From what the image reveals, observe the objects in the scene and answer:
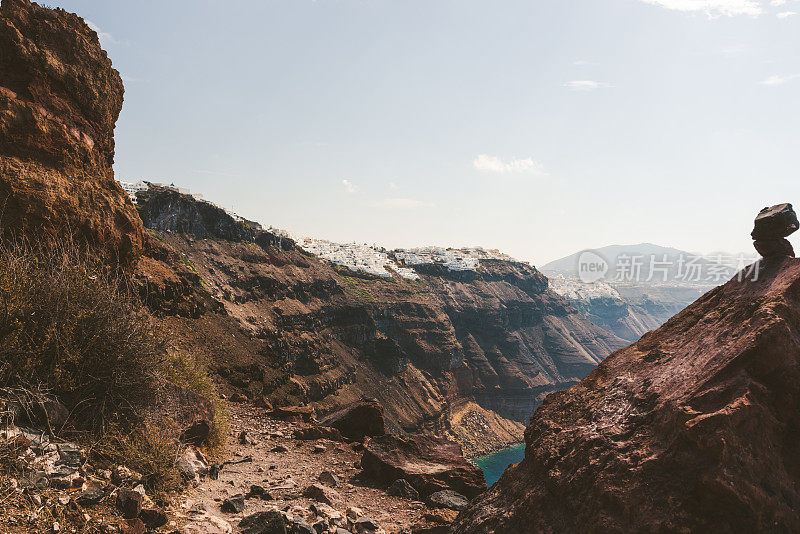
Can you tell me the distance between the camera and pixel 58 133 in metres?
7.69

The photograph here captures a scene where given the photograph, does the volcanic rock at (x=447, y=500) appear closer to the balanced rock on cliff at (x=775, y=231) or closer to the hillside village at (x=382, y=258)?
the balanced rock on cliff at (x=775, y=231)

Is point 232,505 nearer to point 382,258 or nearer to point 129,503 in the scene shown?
point 129,503

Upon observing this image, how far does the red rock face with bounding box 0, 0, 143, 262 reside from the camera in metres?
6.79

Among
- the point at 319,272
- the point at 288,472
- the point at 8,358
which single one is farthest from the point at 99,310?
the point at 319,272

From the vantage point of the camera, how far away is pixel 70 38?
8734 mm

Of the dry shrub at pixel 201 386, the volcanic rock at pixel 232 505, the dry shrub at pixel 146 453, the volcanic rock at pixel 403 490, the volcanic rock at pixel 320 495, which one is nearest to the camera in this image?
the dry shrub at pixel 146 453

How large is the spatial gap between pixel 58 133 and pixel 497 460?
111m

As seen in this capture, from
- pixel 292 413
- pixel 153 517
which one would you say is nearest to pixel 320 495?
pixel 153 517

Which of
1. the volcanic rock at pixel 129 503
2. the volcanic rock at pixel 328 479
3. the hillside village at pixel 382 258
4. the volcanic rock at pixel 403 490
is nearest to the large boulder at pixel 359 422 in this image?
the volcanic rock at pixel 328 479

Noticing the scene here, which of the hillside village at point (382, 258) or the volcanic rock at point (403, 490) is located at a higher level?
the hillside village at point (382, 258)

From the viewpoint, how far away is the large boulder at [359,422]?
11.2 m

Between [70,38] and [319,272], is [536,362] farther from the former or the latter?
[70,38]

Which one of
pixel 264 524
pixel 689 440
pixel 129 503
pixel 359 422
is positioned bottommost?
pixel 359 422

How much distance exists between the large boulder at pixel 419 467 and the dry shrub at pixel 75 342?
4.65 m
